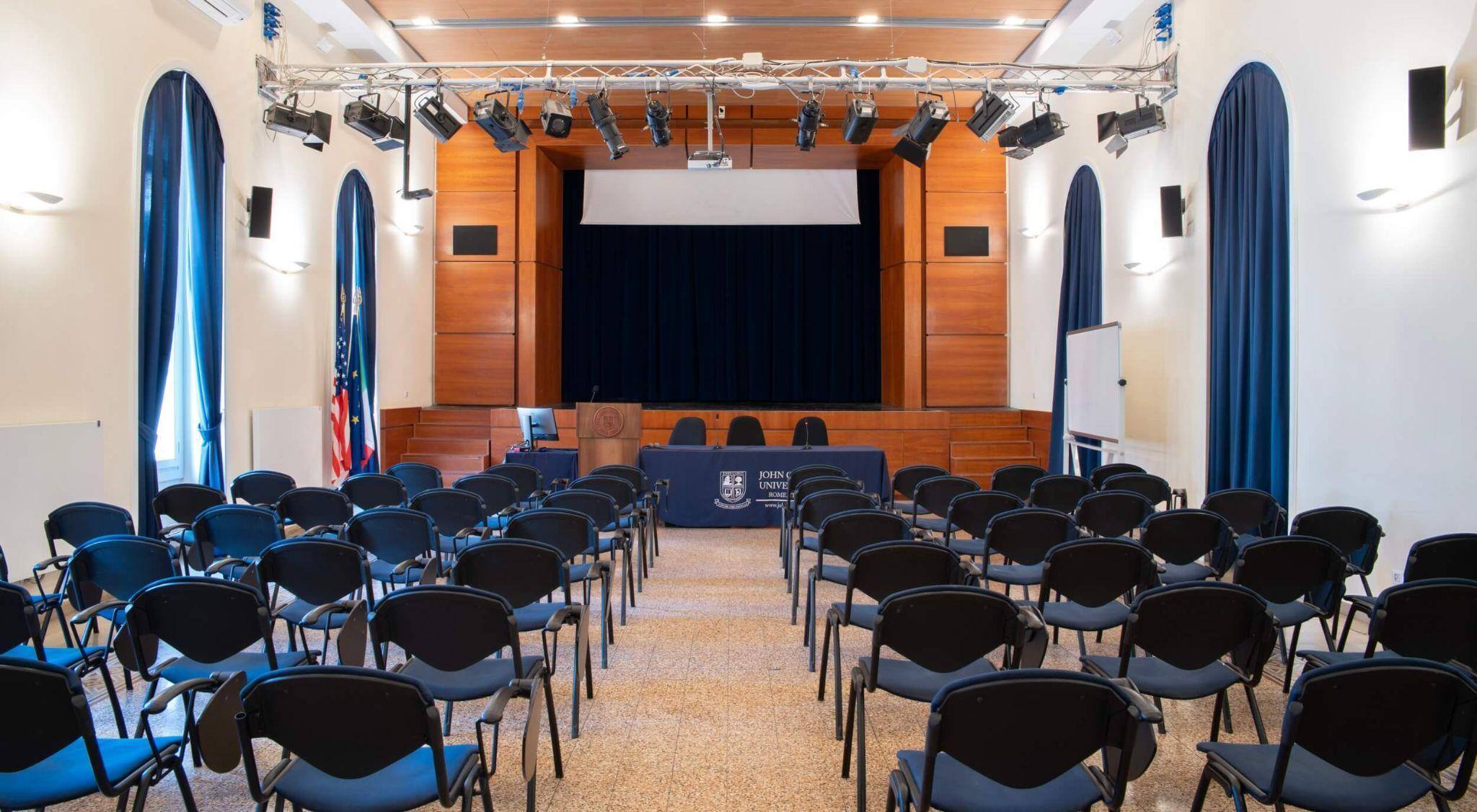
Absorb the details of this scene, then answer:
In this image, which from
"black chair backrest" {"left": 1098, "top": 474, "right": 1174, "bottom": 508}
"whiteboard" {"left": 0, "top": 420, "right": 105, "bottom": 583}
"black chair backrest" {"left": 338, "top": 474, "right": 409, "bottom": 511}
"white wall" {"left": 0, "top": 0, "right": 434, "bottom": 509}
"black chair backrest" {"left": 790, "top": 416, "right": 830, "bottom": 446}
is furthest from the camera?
"black chair backrest" {"left": 790, "top": 416, "right": 830, "bottom": 446}

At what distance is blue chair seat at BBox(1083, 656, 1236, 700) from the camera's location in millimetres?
3031

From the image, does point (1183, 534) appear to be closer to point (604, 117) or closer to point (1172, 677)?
point (1172, 677)

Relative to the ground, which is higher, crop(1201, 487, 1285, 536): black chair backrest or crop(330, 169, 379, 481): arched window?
crop(330, 169, 379, 481): arched window

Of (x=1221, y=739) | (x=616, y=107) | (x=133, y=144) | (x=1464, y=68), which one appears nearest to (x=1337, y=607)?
(x=1221, y=739)

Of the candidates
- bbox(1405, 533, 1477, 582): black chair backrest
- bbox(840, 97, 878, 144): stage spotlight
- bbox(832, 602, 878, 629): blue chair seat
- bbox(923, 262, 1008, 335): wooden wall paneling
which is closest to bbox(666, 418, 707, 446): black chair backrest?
bbox(840, 97, 878, 144): stage spotlight

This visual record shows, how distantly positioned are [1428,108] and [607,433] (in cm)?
683

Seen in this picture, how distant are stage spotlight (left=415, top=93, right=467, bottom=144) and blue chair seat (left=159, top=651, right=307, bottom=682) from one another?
252 inches

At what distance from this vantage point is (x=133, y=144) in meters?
6.57

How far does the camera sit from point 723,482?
846cm

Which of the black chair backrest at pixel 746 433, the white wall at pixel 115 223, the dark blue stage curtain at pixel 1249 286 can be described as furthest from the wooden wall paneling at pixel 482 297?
the dark blue stage curtain at pixel 1249 286

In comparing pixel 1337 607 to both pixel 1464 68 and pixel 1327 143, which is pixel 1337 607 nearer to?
pixel 1464 68

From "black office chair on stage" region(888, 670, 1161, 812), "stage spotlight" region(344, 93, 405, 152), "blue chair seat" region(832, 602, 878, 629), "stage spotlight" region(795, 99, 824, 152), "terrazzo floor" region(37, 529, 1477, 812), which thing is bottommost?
"terrazzo floor" region(37, 529, 1477, 812)

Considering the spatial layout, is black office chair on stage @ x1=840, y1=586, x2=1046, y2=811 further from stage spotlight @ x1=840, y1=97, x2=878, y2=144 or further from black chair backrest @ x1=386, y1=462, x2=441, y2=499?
stage spotlight @ x1=840, y1=97, x2=878, y2=144

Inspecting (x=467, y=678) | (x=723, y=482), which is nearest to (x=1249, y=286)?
(x=723, y=482)
